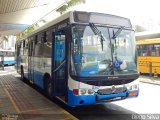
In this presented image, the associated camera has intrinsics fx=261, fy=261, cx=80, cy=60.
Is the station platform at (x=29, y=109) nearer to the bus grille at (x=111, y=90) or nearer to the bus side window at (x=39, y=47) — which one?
the bus grille at (x=111, y=90)

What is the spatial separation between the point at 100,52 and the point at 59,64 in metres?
1.59

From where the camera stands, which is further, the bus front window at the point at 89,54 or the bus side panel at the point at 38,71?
the bus side panel at the point at 38,71

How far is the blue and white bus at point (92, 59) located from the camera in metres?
7.35

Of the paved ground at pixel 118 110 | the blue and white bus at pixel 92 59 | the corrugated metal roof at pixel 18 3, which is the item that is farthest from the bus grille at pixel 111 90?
the corrugated metal roof at pixel 18 3

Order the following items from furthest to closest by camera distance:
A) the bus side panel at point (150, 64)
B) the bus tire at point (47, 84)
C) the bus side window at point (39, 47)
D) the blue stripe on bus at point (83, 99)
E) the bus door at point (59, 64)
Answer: the bus side panel at point (150, 64) → the bus side window at point (39, 47) → the bus tire at point (47, 84) → the bus door at point (59, 64) → the blue stripe on bus at point (83, 99)

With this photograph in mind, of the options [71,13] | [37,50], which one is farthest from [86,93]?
[37,50]

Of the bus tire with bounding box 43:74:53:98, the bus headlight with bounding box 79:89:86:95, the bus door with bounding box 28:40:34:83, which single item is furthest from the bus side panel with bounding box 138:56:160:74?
the bus headlight with bounding box 79:89:86:95

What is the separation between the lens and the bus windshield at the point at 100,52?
7383 mm

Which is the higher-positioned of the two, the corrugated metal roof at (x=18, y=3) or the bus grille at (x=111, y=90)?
the corrugated metal roof at (x=18, y=3)

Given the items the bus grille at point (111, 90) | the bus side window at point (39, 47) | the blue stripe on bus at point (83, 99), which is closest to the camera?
the blue stripe on bus at point (83, 99)

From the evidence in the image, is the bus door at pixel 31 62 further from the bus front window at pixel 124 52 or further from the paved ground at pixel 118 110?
the bus front window at pixel 124 52

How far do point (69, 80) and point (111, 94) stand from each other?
4.31 feet

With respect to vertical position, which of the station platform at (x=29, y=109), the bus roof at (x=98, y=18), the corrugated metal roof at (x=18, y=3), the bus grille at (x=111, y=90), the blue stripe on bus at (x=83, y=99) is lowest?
the station platform at (x=29, y=109)

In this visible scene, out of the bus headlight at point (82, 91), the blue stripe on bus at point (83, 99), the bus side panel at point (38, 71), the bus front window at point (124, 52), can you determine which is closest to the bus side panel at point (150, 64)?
the bus side panel at point (38, 71)
